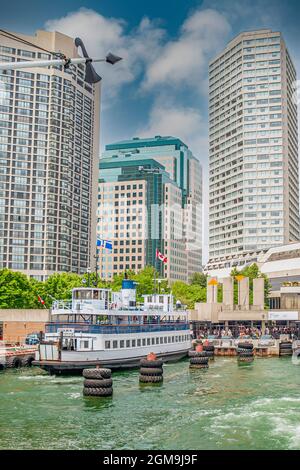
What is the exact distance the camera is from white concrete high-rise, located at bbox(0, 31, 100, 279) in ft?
465

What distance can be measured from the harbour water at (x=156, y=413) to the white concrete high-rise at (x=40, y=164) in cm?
9951

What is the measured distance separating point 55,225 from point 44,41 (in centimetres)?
5168

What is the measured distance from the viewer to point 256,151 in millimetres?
172500

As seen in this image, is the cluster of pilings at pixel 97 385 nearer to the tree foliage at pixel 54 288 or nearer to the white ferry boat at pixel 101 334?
the white ferry boat at pixel 101 334

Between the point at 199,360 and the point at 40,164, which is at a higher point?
the point at 40,164

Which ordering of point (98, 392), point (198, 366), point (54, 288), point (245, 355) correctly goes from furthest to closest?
point (54, 288), point (245, 355), point (198, 366), point (98, 392)

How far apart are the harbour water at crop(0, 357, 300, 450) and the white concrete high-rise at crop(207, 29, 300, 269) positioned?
124 metres

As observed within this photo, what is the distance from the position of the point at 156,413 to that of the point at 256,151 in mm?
152199

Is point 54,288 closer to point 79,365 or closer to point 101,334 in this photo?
point 101,334

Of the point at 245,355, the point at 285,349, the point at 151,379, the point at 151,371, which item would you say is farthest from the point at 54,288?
the point at 151,379

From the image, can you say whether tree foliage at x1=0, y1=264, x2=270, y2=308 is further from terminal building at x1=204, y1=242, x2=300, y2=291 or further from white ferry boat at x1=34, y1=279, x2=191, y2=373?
white ferry boat at x1=34, y1=279, x2=191, y2=373

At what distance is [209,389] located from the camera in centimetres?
3828

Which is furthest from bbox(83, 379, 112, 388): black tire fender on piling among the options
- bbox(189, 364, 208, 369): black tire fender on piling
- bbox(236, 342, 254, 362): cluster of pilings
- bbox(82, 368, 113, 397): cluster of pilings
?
bbox(236, 342, 254, 362): cluster of pilings

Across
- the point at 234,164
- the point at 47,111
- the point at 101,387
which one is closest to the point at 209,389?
the point at 101,387
